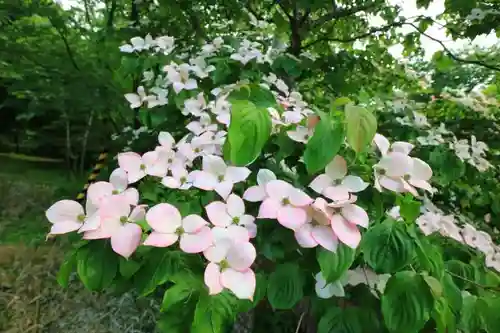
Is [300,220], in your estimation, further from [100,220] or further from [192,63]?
[192,63]

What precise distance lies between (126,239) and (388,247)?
0.31 m

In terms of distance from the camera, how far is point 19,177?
207 inches

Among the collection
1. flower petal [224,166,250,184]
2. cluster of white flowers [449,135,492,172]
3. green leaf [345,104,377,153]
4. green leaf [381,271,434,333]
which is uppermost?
green leaf [345,104,377,153]

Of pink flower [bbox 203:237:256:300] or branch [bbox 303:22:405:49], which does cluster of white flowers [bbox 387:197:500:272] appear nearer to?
pink flower [bbox 203:237:256:300]

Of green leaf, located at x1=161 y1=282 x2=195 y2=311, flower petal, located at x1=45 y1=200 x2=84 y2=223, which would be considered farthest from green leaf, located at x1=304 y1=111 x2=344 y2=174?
flower petal, located at x1=45 y1=200 x2=84 y2=223

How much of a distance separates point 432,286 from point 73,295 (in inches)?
63.2

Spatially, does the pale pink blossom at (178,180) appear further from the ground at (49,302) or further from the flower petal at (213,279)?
the ground at (49,302)

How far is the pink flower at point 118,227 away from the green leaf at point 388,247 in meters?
0.28

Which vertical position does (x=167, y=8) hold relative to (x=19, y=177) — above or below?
above

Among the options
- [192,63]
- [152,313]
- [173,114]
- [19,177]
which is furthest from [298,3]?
[19,177]

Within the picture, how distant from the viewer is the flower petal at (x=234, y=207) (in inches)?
23.1

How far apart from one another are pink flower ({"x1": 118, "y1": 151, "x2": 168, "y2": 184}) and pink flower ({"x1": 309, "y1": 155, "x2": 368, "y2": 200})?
9.6 inches

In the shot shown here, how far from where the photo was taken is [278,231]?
0.61 m

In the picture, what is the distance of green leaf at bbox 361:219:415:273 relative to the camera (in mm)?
554
